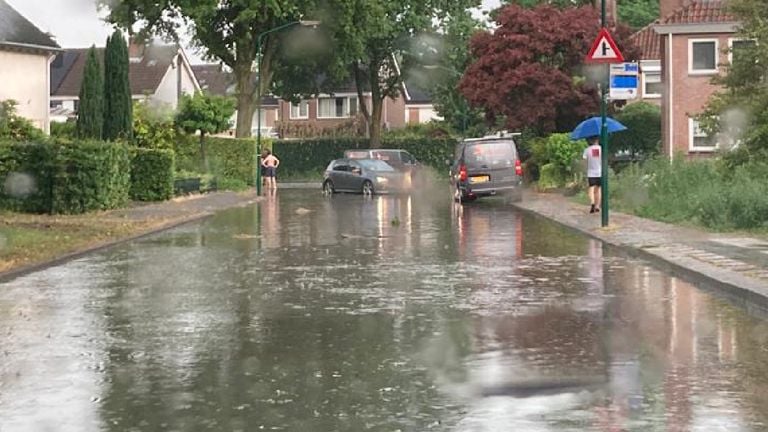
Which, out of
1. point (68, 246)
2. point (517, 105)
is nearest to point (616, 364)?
point (68, 246)

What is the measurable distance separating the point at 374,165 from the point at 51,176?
70.6 ft

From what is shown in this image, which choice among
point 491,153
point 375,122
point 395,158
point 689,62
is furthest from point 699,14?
point 375,122

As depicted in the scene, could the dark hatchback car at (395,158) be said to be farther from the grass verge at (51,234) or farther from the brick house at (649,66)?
the grass verge at (51,234)

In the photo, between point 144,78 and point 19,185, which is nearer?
point 19,185

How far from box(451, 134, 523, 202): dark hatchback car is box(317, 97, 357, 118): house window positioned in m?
57.7

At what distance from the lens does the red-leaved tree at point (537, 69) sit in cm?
4809

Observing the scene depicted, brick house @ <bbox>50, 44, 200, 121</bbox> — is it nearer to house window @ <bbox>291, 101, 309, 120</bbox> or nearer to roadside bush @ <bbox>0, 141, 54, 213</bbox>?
house window @ <bbox>291, 101, 309, 120</bbox>

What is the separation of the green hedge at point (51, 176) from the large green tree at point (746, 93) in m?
14.5

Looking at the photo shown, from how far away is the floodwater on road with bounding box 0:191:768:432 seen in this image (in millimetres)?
7918

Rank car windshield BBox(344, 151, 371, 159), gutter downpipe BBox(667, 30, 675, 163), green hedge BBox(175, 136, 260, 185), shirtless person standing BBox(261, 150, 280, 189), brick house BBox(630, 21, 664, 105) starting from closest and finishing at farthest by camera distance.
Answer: gutter downpipe BBox(667, 30, 675, 163) < shirtless person standing BBox(261, 150, 280, 189) < green hedge BBox(175, 136, 260, 185) < car windshield BBox(344, 151, 371, 159) < brick house BBox(630, 21, 664, 105)

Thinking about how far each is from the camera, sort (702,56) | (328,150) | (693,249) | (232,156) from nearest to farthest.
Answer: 1. (693,249)
2. (702,56)
3. (232,156)
4. (328,150)

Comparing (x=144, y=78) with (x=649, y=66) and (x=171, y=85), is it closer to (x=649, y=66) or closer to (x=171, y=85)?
(x=171, y=85)

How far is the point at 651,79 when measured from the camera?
214 feet

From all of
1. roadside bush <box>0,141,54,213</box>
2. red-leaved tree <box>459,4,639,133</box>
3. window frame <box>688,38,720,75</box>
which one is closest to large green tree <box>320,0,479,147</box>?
red-leaved tree <box>459,4,639,133</box>
